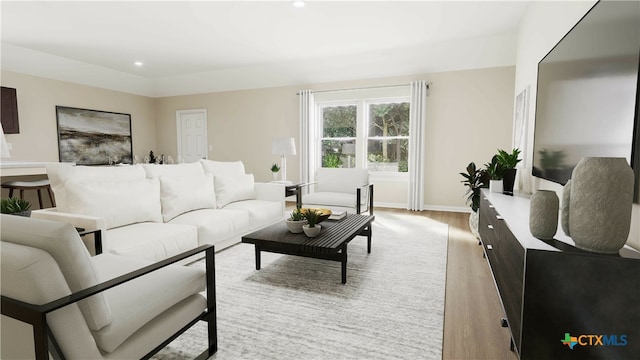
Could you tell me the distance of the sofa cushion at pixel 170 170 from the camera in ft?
10.8

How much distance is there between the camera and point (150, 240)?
99.0 inches

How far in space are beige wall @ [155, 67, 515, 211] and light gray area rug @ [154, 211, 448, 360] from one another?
264cm

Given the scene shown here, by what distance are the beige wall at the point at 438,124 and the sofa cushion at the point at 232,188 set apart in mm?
2695

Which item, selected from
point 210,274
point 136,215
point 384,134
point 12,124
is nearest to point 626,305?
point 210,274

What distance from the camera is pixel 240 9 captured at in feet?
13.1

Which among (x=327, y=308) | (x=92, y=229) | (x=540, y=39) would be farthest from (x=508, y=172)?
(x=92, y=229)

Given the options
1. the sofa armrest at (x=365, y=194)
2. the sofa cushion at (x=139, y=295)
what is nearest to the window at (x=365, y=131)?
the sofa armrest at (x=365, y=194)

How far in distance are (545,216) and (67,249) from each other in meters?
1.97

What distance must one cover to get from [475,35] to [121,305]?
5.54m

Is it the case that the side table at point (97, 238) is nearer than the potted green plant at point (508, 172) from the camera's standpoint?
Yes

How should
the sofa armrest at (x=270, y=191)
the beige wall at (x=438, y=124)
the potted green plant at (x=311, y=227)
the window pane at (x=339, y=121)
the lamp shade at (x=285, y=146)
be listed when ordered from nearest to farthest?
the potted green plant at (x=311, y=227) < the sofa armrest at (x=270, y=191) < the lamp shade at (x=285, y=146) < the beige wall at (x=438, y=124) < the window pane at (x=339, y=121)

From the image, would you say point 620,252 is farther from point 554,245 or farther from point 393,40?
point 393,40

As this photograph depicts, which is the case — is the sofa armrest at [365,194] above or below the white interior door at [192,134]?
below

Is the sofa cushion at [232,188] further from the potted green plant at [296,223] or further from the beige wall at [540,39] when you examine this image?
the beige wall at [540,39]
